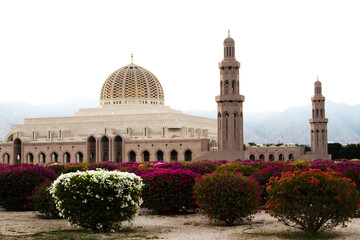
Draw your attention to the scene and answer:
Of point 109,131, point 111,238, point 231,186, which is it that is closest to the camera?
point 111,238

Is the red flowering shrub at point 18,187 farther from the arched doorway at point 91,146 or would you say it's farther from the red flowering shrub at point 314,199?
the arched doorway at point 91,146

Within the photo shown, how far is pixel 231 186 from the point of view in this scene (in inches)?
481

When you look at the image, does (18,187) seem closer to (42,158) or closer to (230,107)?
(230,107)

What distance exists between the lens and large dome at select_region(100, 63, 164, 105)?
6000 cm

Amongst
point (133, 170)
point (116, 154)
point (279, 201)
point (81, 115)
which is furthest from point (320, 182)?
point (81, 115)

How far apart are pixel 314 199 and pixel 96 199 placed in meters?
4.48

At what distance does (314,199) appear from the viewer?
407 inches

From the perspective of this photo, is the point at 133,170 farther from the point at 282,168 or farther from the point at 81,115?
the point at 81,115

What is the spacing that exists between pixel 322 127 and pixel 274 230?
154ft

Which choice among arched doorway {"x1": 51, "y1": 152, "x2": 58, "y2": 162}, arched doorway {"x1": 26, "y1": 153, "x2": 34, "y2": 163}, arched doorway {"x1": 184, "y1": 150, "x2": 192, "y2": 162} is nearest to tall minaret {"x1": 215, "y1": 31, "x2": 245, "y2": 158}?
arched doorway {"x1": 184, "y1": 150, "x2": 192, "y2": 162}

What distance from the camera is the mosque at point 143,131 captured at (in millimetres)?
42500

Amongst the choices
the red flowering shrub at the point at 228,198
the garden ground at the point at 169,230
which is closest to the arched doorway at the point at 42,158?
the garden ground at the point at 169,230

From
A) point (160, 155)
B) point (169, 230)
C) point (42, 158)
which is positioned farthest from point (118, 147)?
point (169, 230)

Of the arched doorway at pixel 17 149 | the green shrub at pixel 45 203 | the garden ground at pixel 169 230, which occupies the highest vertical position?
the arched doorway at pixel 17 149
